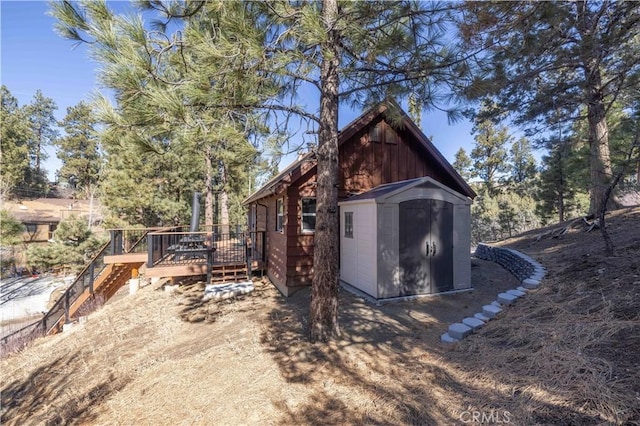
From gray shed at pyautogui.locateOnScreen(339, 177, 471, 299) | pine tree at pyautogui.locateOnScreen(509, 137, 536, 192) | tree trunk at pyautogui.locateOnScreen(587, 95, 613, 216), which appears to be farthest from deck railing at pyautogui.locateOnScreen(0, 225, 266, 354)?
pine tree at pyautogui.locateOnScreen(509, 137, 536, 192)

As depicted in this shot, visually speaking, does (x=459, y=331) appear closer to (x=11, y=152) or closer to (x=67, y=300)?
(x=67, y=300)

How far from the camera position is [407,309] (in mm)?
5785

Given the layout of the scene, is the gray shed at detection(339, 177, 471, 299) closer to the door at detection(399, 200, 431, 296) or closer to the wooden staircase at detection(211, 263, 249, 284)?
the door at detection(399, 200, 431, 296)

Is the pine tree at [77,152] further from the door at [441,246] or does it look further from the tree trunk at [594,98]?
the tree trunk at [594,98]

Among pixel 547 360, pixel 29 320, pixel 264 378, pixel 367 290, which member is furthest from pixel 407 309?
pixel 29 320

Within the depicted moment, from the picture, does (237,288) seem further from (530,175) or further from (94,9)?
(530,175)

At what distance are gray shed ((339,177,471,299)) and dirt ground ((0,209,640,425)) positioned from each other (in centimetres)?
42

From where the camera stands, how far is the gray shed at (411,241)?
6.25 m

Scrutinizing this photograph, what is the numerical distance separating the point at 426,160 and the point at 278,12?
21.5ft

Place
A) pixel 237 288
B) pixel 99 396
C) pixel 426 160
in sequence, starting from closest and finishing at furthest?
1. pixel 99 396
2. pixel 237 288
3. pixel 426 160

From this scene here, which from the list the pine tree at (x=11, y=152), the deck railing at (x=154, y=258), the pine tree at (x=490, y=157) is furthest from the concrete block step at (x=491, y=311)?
the pine tree at (x=11, y=152)

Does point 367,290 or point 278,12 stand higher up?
point 278,12

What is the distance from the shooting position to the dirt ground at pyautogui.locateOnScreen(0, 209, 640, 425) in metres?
2.71

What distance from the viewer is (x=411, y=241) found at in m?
6.43
